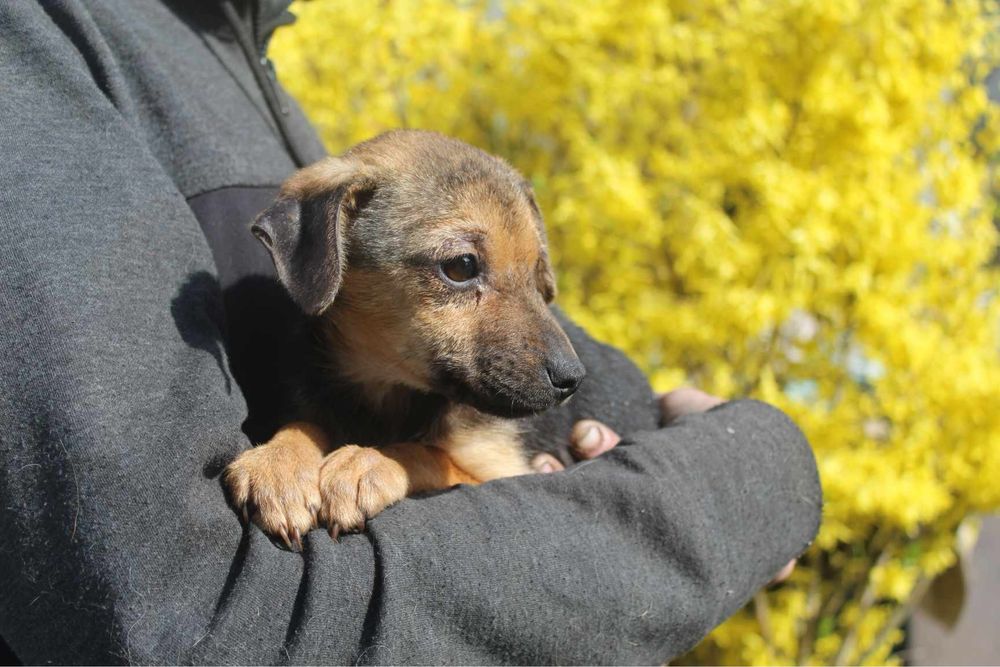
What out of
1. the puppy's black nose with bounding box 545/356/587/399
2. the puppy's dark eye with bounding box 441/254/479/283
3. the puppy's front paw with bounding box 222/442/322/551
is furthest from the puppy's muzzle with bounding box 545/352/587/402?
the puppy's front paw with bounding box 222/442/322/551

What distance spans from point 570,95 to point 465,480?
381 centimetres

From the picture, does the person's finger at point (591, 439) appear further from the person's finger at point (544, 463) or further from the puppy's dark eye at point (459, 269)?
the puppy's dark eye at point (459, 269)

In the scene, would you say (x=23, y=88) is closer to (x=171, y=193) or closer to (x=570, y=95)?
(x=171, y=193)

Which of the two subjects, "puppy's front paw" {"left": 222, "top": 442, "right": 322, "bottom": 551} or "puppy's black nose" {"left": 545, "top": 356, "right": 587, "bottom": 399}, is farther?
"puppy's black nose" {"left": 545, "top": 356, "right": 587, "bottom": 399}

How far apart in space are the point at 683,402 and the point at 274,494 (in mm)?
1744

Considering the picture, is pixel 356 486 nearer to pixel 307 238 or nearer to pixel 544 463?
pixel 307 238

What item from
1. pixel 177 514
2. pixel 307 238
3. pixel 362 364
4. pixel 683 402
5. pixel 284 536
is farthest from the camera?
pixel 683 402

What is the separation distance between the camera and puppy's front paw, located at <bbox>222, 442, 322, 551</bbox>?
1958mm

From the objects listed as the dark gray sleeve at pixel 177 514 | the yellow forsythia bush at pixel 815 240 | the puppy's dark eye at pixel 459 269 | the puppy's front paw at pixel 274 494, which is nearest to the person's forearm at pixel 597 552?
the dark gray sleeve at pixel 177 514

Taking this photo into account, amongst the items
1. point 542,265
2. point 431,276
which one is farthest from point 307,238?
point 542,265

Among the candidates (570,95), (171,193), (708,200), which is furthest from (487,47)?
(171,193)

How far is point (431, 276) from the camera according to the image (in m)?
2.72

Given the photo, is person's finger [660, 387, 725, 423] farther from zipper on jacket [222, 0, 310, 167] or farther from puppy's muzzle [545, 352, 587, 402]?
zipper on jacket [222, 0, 310, 167]

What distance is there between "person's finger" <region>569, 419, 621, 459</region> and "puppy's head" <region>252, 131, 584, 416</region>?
479 mm
